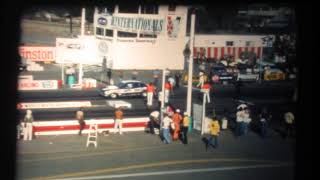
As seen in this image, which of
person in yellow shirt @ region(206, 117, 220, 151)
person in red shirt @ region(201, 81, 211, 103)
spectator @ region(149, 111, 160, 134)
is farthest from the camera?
person in red shirt @ region(201, 81, 211, 103)

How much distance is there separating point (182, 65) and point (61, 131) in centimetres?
124

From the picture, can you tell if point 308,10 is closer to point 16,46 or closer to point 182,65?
point 182,65

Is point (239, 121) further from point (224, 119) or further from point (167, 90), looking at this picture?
point (167, 90)

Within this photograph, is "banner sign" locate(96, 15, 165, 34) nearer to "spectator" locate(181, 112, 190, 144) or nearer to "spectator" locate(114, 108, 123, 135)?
"spectator" locate(114, 108, 123, 135)

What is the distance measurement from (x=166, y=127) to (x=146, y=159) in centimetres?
39

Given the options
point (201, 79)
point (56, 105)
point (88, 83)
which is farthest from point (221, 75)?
point (56, 105)

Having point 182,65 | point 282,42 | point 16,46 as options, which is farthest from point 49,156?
point 282,42

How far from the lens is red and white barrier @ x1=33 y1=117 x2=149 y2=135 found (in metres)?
4.53

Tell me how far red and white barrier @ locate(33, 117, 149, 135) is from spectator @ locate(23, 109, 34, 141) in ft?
0.21

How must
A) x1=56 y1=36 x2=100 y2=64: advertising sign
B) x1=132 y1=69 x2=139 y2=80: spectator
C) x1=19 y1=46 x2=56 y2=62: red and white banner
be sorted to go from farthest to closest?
x1=132 y1=69 x2=139 y2=80: spectator → x1=56 y1=36 x2=100 y2=64: advertising sign → x1=19 y1=46 x2=56 y2=62: red and white banner

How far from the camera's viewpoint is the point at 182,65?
4.89 meters

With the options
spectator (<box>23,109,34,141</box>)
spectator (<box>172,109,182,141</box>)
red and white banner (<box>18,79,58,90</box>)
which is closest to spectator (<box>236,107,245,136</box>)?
spectator (<box>172,109,182,141</box>)

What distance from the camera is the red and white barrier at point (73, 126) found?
4.53m

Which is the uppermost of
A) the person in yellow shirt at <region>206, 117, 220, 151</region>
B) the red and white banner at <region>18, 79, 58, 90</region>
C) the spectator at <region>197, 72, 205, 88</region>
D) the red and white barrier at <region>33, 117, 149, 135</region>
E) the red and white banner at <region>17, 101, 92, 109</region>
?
the spectator at <region>197, 72, 205, 88</region>
